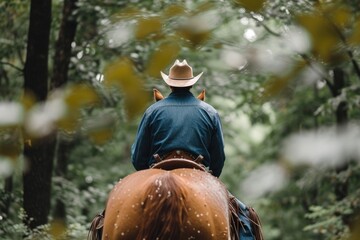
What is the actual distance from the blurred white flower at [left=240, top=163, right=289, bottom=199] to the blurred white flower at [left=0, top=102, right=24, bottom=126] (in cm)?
40

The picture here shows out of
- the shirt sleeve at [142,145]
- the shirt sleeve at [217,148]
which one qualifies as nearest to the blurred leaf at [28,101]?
the shirt sleeve at [142,145]

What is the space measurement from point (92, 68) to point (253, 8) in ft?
35.6

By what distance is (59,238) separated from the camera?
4.96ft

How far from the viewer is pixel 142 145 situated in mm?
5645

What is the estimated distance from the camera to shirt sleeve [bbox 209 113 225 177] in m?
5.78

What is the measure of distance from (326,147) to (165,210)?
3.18 meters

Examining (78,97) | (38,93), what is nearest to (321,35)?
(78,97)

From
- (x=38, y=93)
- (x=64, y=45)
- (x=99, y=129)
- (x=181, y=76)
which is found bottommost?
(x=64, y=45)

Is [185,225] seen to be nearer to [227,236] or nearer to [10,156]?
[227,236]

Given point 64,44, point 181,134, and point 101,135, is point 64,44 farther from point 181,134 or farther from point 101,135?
point 101,135

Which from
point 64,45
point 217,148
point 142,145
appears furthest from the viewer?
point 64,45

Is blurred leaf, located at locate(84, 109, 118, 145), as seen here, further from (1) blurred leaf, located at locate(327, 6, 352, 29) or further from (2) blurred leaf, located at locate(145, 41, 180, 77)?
(1) blurred leaf, located at locate(327, 6, 352, 29)

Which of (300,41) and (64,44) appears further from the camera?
(64,44)

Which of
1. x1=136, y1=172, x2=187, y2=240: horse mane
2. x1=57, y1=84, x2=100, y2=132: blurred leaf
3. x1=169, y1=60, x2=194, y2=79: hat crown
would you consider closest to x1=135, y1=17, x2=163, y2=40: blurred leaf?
x1=57, y1=84, x2=100, y2=132: blurred leaf
